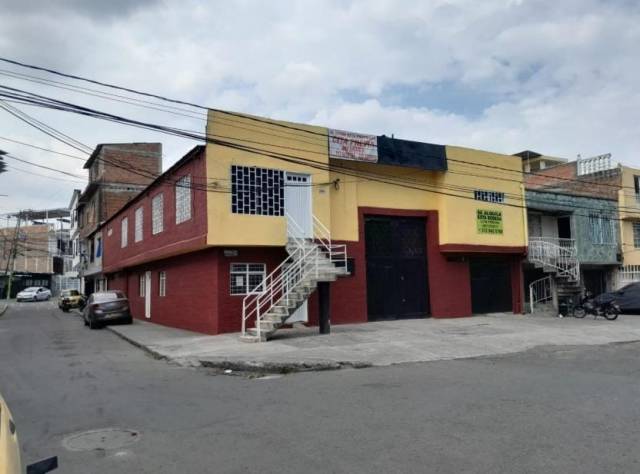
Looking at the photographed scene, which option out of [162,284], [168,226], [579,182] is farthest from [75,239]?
[579,182]

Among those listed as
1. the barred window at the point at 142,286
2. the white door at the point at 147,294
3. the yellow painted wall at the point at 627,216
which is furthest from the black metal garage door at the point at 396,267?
the yellow painted wall at the point at 627,216

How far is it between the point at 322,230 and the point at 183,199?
5249 millimetres

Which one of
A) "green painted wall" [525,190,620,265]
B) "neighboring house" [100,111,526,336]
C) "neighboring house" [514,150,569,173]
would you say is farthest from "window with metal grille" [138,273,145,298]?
"neighboring house" [514,150,569,173]

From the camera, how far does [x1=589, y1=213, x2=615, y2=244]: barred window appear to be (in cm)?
2798

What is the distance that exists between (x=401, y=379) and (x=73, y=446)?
5653mm

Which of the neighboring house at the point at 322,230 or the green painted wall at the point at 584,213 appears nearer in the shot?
the neighboring house at the point at 322,230

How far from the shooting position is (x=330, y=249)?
704 inches

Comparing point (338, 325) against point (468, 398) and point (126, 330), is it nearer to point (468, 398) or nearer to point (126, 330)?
point (126, 330)

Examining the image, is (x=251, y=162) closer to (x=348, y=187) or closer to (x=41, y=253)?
(x=348, y=187)

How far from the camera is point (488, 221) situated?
22.5m

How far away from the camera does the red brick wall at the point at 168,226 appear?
678 inches

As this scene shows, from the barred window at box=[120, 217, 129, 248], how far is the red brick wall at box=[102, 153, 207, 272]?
1.05 ft

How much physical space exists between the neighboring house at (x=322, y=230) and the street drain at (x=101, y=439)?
8745 mm

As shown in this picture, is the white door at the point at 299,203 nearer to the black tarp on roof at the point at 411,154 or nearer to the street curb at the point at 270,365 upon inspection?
the black tarp on roof at the point at 411,154
